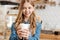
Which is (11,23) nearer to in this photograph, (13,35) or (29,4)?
(13,35)

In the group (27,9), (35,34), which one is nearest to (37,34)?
(35,34)

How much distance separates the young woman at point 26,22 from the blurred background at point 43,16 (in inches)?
1.4

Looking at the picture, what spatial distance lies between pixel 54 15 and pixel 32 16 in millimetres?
197

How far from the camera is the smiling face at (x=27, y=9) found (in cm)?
137

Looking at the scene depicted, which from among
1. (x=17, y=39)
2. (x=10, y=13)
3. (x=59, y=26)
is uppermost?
(x=10, y=13)

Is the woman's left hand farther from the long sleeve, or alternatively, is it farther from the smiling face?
the smiling face

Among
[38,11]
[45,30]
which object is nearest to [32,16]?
[38,11]

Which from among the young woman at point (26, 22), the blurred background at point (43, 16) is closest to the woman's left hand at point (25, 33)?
the young woman at point (26, 22)

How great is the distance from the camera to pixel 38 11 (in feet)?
4.60

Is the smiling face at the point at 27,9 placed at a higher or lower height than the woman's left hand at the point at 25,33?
higher

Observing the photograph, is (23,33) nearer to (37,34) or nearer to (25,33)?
(25,33)

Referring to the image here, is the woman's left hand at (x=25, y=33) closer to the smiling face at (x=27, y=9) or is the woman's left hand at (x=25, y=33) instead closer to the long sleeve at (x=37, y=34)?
the long sleeve at (x=37, y=34)

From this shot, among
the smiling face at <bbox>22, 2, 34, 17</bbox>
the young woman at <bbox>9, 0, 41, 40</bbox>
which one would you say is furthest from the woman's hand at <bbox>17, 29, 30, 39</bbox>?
the smiling face at <bbox>22, 2, 34, 17</bbox>

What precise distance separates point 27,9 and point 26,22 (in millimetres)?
116
